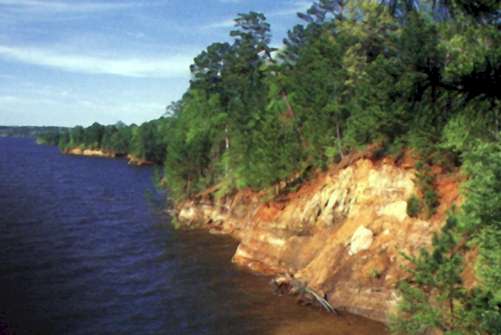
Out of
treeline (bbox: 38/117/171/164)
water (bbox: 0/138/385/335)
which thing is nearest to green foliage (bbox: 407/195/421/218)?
water (bbox: 0/138/385/335)

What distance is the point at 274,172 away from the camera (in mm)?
37719

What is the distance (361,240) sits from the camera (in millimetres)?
28281

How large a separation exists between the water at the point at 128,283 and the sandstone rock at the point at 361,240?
4175mm

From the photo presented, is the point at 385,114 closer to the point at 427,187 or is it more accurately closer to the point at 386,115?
the point at 386,115

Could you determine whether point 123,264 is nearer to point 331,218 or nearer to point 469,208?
point 331,218

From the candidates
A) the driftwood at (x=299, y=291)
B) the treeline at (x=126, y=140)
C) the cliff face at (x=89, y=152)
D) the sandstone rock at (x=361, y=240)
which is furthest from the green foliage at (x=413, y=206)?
the cliff face at (x=89, y=152)

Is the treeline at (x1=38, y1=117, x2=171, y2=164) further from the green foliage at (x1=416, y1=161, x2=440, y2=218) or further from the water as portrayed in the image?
the green foliage at (x1=416, y1=161, x2=440, y2=218)

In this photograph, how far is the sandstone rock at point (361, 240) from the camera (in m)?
28.1

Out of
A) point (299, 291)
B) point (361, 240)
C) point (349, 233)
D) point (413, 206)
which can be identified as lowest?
point (299, 291)

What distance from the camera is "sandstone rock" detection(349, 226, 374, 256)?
28.1 meters

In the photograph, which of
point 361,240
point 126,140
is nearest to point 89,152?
point 126,140

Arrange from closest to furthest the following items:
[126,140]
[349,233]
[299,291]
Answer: [299,291] → [349,233] → [126,140]

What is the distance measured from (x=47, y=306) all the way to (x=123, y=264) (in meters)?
8.58

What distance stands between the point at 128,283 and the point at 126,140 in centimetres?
12912
